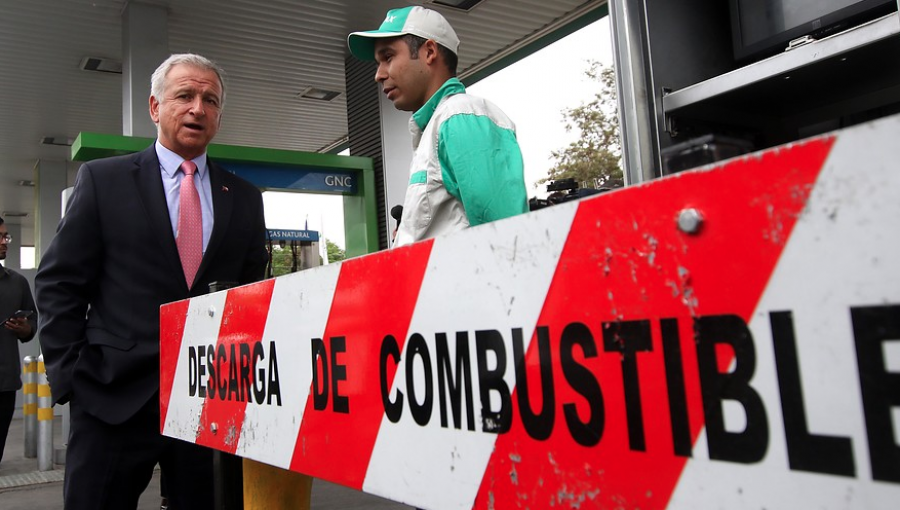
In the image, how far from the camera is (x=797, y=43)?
2.06m

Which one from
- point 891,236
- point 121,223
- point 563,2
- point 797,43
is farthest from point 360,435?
point 563,2

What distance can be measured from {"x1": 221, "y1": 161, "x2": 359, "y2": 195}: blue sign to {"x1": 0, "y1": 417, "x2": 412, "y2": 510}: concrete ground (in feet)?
10.9

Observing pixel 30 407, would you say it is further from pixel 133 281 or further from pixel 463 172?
pixel 463 172

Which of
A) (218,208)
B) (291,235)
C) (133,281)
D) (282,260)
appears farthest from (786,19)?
(282,260)

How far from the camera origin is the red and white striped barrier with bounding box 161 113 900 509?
1.50ft

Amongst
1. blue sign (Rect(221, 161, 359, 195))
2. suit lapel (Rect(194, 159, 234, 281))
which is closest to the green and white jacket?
suit lapel (Rect(194, 159, 234, 281))

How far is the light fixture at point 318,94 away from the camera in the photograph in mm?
11516

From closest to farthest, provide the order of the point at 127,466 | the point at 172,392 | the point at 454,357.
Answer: the point at 454,357 → the point at 172,392 → the point at 127,466

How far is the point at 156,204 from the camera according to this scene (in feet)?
6.82

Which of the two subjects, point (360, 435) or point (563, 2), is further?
point (563, 2)

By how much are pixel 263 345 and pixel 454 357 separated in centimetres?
54

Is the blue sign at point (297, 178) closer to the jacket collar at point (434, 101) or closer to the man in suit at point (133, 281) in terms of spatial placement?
the man in suit at point (133, 281)

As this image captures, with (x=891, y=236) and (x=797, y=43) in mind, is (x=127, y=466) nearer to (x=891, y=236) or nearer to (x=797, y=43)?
(x=891, y=236)

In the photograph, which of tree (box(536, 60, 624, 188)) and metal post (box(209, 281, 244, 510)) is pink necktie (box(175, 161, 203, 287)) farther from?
tree (box(536, 60, 624, 188))
